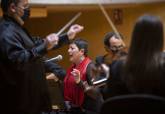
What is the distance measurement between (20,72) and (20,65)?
5cm

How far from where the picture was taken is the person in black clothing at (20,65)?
2.32 m

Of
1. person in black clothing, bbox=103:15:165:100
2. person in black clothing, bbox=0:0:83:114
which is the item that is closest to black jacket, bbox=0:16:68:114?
person in black clothing, bbox=0:0:83:114

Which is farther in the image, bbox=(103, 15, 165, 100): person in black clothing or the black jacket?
the black jacket

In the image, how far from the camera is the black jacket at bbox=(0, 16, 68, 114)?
2314mm

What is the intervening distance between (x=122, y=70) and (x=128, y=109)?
27cm

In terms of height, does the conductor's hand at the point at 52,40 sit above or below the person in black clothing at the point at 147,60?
above

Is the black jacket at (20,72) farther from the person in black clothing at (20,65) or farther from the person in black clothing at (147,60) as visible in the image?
the person in black clothing at (147,60)

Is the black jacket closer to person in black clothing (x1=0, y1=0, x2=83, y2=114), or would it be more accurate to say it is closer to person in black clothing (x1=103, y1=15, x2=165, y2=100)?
person in black clothing (x1=0, y1=0, x2=83, y2=114)

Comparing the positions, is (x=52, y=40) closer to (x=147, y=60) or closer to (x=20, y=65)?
(x=20, y=65)

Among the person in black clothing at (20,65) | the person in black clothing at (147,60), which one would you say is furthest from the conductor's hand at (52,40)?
the person in black clothing at (147,60)

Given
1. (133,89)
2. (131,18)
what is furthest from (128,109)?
(131,18)

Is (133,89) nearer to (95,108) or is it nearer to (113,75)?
(113,75)

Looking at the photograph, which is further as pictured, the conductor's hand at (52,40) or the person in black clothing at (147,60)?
the conductor's hand at (52,40)

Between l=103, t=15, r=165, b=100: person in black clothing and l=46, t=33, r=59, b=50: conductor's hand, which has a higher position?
l=46, t=33, r=59, b=50: conductor's hand
